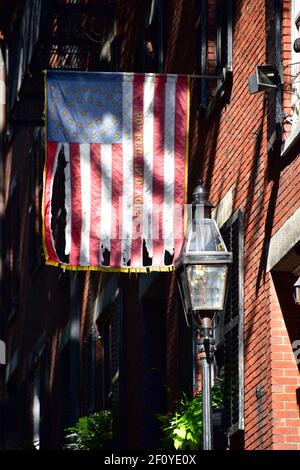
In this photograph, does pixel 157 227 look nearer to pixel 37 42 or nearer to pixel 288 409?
pixel 288 409

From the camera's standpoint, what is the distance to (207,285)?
→ 1236 centimetres

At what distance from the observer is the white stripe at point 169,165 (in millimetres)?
15703

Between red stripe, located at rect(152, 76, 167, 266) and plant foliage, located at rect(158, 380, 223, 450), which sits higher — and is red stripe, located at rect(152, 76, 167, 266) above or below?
above

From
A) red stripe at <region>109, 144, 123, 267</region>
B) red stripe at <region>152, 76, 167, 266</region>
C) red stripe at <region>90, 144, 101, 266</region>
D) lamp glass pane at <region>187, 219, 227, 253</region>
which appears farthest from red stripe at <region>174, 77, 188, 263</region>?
lamp glass pane at <region>187, 219, 227, 253</region>

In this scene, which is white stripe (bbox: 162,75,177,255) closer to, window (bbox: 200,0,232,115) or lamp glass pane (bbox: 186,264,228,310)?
window (bbox: 200,0,232,115)

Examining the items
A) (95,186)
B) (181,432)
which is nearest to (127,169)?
(95,186)

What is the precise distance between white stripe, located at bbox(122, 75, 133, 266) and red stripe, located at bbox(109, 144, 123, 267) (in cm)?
4

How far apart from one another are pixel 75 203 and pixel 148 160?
2.77ft

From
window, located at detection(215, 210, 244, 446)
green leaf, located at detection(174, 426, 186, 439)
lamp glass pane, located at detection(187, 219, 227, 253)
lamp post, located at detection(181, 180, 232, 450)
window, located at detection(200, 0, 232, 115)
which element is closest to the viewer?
lamp post, located at detection(181, 180, 232, 450)

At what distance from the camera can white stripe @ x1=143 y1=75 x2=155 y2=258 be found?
1574cm

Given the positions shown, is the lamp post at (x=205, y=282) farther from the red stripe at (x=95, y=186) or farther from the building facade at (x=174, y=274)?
the red stripe at (x=95, y=186)

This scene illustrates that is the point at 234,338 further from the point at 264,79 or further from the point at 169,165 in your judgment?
the point at 264,79

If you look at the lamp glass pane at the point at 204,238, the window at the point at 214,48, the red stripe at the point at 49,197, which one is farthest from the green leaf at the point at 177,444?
the lamp glass pane at the point at 204,238
